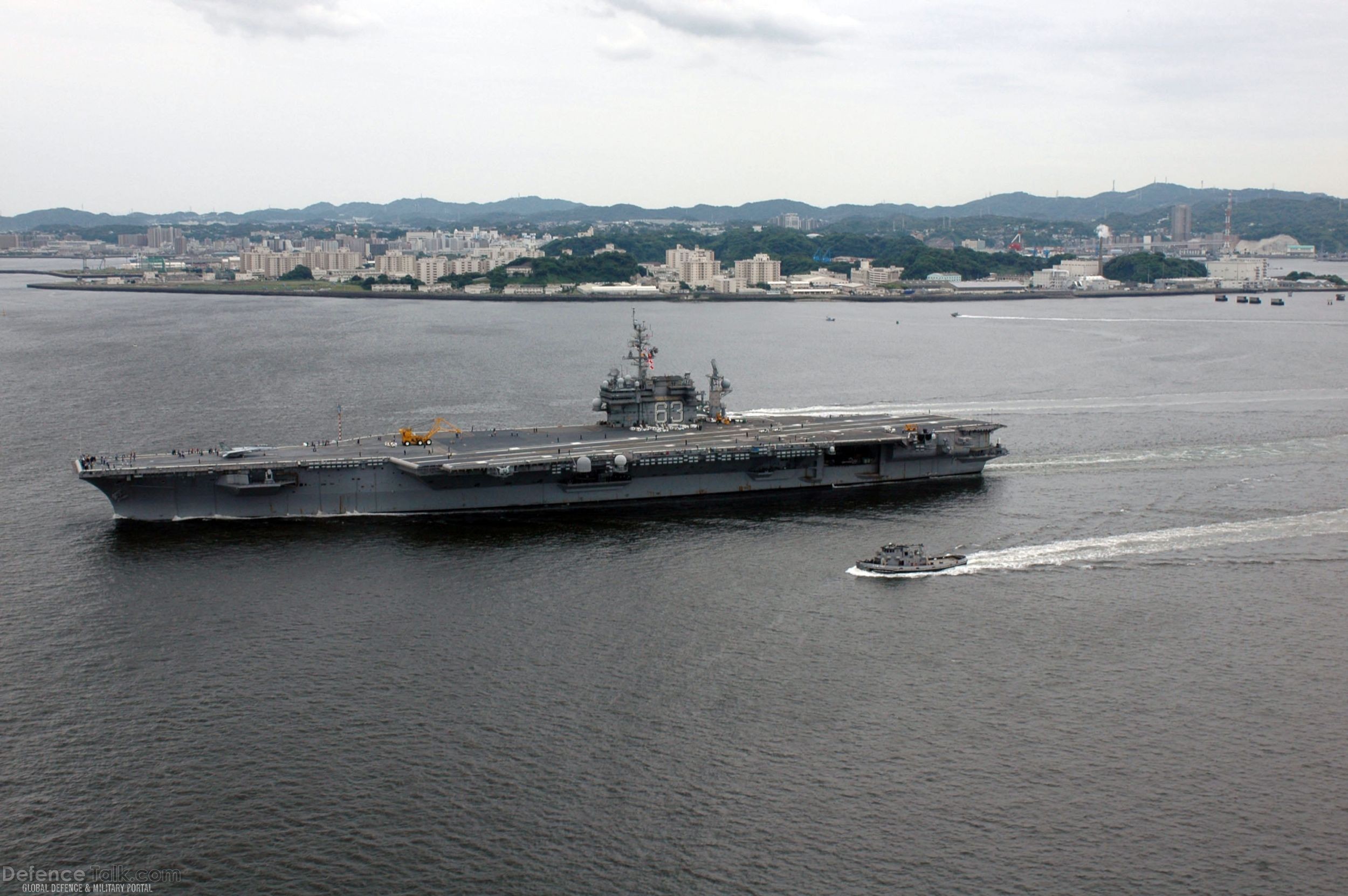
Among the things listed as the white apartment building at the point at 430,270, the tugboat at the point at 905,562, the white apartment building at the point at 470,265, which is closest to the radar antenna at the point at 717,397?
the tugboat at the point at 905,562

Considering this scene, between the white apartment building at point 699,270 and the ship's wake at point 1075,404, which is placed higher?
the white apartment building at point 699,270

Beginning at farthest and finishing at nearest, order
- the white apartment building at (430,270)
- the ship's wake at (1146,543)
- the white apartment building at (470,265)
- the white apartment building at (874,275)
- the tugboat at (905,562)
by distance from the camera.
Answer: the white apartment building at (470,265)
the white apartment building at (874,275)
the white apartment building at (430,270)
the ship's wake at (1146,543)
the tugboat at (905,562)

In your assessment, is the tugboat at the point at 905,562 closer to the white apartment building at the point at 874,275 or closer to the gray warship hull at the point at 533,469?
the gray warship hull at the point at 533,469

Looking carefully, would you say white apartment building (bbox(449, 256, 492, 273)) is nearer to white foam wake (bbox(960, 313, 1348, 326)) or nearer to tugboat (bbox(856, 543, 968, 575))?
white foam wake (bbox(960, 313, 1348, 326))

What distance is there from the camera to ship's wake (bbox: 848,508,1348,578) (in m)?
30.9

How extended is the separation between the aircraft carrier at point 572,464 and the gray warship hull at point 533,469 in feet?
0.16

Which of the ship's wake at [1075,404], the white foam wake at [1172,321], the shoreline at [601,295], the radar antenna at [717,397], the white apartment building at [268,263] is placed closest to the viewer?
the radar antenna at [717,397]

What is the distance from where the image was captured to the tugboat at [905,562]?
30.2m

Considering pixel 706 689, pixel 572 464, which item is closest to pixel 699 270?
pixel 572 464

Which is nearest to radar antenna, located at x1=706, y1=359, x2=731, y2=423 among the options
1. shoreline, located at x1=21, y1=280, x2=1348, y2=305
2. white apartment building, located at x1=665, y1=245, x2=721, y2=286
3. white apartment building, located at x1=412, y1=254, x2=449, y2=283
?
shoreline, located at x1=21, y1=280, x2=1348, y2=305

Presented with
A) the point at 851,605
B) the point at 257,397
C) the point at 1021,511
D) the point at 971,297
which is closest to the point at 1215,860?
the point at 851,605

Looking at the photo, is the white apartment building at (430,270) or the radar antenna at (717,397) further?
the white apartment building at (430,270)

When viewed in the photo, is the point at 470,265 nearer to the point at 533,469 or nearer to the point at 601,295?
the point at 601,295

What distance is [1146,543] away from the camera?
Result: 108 feet
